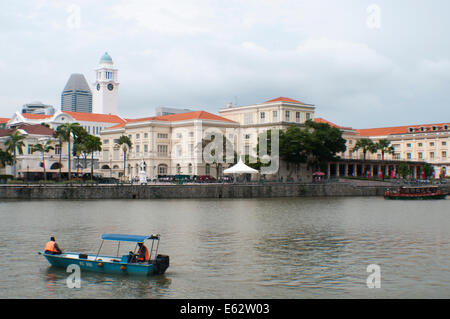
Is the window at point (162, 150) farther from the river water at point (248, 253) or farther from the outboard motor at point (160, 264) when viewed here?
the outboard motor at point (160, 264)

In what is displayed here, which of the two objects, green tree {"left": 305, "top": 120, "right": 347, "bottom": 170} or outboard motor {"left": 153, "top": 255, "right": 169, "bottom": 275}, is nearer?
outboard motor {"left": 153, "top": 255, "right": 169, "bottom": 275}

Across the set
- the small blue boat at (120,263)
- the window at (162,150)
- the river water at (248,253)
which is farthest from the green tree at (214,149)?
the small blue boat at (120,263)

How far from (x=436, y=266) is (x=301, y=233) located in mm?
14049

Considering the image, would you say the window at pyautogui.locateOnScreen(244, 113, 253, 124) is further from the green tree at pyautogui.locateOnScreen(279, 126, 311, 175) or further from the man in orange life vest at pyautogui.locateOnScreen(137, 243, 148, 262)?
the man in orange life vest at pyautogui.locateOnScreen(137, 243, 148, 262)

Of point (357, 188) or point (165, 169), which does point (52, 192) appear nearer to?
point (165, 169)

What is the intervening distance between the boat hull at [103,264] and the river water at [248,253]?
1.33ft

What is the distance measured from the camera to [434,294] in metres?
23.0

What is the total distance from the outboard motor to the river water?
441mm

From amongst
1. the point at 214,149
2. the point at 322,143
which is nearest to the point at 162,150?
the point at 214,149

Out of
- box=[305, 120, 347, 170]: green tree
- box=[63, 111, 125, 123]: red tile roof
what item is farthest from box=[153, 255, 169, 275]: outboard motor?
box=[63, 111, 125, 123]: red tile roof

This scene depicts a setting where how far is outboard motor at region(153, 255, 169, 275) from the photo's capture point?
25.9m
